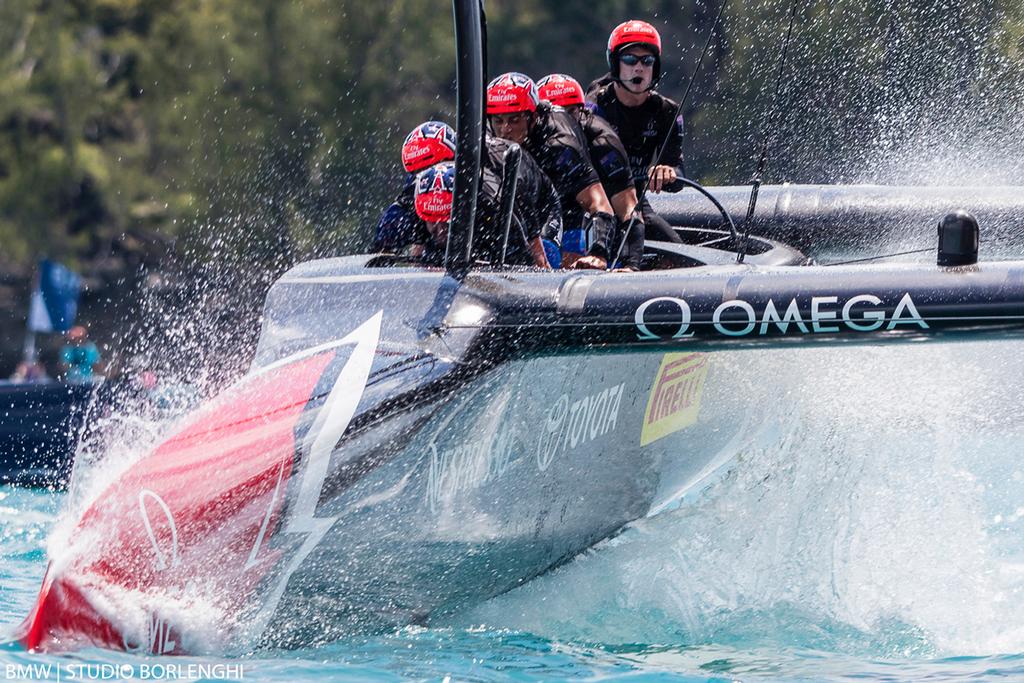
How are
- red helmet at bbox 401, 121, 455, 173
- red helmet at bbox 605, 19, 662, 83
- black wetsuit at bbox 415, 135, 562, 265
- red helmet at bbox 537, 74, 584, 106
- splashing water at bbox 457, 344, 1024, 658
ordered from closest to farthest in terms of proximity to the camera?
splashing water at bbox 457, 344, 1024, 658, black wetsuit at bbox 415, 135, 562, 265, red helmet at bbox 401, 121, 455, 173, red helmet at bbox 537, 74, 584, 106, red helmet at bbox 605, 19, 662, 83

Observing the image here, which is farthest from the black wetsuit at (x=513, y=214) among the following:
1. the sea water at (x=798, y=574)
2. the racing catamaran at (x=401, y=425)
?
the sea water at (x=798, y=574)

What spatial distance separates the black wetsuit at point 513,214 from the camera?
4.47 meters

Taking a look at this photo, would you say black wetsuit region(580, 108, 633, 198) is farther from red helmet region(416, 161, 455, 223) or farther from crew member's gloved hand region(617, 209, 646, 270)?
red helmet region(416, 161, 455, 223)

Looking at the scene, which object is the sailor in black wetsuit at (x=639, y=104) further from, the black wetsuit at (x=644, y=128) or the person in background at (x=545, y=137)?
the person in background at (x=545, y=137)

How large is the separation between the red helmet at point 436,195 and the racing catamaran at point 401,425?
1.24 ft

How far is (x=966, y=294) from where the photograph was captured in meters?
3.60

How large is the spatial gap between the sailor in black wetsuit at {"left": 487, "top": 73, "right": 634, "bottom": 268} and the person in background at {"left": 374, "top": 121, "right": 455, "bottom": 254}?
23 centimetres

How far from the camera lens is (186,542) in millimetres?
3812

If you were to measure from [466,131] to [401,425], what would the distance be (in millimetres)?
848

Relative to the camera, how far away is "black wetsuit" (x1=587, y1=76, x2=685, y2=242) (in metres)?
6.02

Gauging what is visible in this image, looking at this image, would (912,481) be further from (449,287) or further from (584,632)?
(449,287)

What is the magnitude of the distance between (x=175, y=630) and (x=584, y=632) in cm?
120

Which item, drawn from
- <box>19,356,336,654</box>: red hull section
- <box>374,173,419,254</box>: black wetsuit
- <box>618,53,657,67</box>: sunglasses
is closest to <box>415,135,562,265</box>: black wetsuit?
<box>374,173,419,254</box>: black wetsuit

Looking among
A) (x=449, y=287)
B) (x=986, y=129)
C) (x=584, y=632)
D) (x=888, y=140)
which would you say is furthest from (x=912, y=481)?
(x=888, y=140)
